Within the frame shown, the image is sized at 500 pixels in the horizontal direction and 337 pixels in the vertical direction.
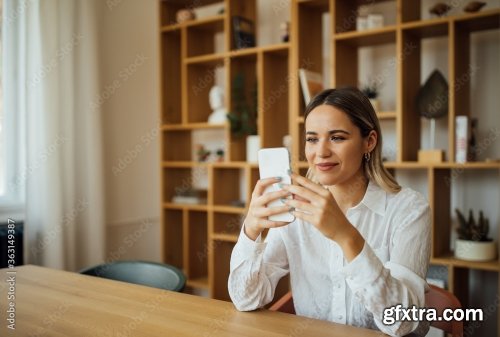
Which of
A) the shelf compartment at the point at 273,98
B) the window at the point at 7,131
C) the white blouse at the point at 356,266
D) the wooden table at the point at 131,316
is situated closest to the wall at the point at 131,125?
the window at the point at 7,131

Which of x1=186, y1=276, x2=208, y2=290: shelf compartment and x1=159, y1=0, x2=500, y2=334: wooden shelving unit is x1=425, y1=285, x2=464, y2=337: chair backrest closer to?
x1=159, y1=0, x2=500, y2=334: wooden shelving unit

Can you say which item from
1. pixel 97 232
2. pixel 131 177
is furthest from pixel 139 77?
pixel 97 232

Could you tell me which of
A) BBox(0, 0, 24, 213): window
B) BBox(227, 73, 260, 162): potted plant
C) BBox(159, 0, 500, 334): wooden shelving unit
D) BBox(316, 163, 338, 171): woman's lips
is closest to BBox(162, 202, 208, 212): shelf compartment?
BBox(159, 0, 500, 334): wooden shelving unit

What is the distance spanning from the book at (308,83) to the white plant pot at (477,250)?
112cm

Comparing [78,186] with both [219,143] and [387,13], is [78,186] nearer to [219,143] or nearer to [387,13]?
[219,143]

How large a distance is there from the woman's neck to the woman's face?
0.29 ft

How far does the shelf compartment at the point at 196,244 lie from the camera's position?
10.4ft

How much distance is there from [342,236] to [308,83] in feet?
5.52

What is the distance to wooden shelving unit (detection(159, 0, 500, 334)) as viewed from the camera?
236cm

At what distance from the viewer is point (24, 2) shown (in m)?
2.61

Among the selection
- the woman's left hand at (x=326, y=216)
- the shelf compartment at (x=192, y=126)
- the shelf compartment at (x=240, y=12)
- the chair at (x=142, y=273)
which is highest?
the shelf compartment at (x=240, y=12)

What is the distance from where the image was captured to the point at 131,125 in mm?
3402

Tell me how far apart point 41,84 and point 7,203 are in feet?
2.36

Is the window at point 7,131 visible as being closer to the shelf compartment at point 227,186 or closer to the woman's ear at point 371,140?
the shelf compartment at point 227,186
